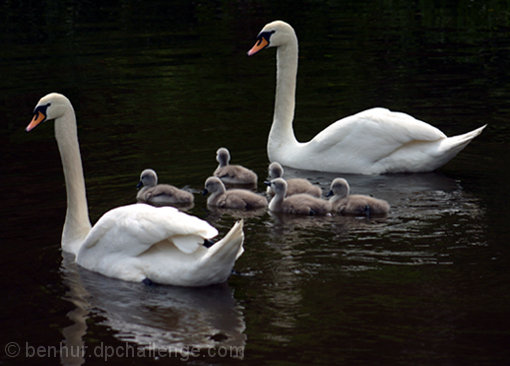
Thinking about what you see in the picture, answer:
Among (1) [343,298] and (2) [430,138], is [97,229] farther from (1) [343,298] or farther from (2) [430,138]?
(2) [430,138]

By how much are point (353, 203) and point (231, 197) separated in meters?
1.35

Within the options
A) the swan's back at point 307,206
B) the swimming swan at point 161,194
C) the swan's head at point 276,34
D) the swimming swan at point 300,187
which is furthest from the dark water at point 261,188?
the swan's head at point 276,34

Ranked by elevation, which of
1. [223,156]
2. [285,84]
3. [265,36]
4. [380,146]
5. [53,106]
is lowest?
[223,156]

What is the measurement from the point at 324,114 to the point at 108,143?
3506 millimetres

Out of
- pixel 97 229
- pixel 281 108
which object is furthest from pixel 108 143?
pixel 97 229

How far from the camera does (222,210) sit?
11.2 metres

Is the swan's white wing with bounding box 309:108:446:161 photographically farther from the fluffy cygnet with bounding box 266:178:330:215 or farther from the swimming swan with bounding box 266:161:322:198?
the fluffy cygnet with bounding box 266:178:330:215

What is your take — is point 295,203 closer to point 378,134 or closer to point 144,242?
point 378,134

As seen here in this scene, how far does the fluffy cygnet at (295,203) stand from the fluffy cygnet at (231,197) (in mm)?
218

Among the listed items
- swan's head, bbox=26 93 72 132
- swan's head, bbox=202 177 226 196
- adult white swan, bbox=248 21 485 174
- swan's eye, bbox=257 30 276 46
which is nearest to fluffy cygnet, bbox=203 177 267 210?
swan's head, bbox=202 177 226 196

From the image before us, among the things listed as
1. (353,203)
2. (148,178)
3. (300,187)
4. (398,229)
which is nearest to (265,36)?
(300,187)

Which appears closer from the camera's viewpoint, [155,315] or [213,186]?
[155,315]

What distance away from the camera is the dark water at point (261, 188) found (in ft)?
25.1

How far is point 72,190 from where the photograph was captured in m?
9.70
